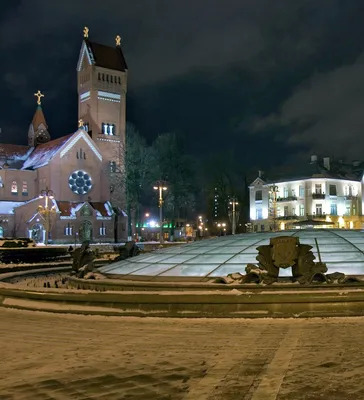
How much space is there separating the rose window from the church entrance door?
241 inches

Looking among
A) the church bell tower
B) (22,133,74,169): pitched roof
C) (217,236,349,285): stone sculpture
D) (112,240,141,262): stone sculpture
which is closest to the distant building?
the church bell tower

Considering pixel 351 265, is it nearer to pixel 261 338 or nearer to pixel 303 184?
pixel 261 338

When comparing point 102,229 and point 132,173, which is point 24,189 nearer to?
point 102,229

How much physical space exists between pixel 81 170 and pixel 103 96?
590 inches

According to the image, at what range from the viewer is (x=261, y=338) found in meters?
8.96

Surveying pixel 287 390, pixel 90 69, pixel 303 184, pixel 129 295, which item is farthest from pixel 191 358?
pixel 90 69

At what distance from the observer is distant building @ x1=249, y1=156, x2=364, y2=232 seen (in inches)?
2953

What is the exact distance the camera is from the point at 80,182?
7706 centimetres

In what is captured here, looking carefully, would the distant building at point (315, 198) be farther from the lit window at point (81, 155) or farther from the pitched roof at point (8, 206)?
the pitched roof at point (8, 206)

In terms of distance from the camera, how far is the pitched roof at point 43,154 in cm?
7619

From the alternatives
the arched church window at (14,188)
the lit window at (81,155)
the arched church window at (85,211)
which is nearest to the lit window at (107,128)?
the lit window at (81,155)

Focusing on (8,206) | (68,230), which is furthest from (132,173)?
(8,206)

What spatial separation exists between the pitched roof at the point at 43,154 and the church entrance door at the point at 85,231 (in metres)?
10.5

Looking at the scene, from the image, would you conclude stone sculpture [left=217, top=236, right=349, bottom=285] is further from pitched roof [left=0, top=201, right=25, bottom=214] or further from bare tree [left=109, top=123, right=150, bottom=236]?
pitched roof [left=0, top=201, right=25, bottom=214]
